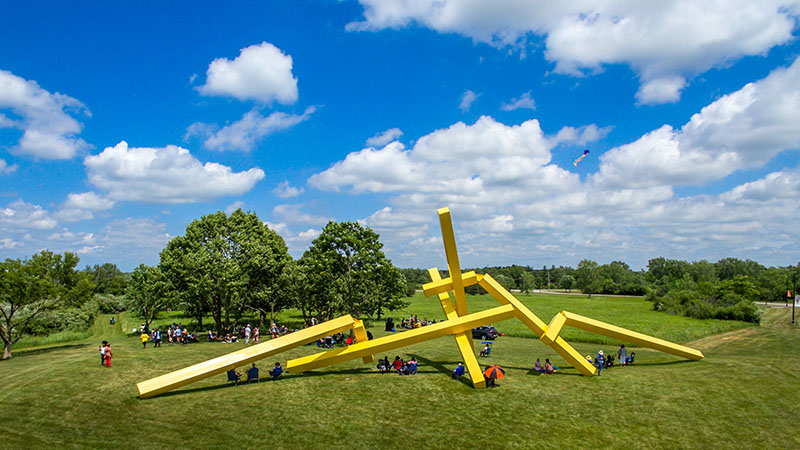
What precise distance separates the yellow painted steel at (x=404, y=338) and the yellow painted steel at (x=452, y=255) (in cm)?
133

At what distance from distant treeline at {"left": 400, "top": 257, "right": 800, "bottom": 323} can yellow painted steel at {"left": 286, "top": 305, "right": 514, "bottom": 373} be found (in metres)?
36.7

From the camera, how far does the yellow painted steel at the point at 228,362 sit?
55.5 ft

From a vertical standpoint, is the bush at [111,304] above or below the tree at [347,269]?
A: below

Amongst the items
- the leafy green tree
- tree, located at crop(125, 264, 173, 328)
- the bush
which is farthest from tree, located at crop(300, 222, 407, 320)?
the leafy green tree

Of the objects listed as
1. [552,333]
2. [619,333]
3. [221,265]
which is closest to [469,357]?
[552,333]

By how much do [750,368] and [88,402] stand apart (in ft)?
105

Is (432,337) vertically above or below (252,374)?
above

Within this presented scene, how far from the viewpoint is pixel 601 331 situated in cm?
2256

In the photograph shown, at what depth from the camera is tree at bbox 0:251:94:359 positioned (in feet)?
88.8

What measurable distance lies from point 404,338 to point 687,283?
90.3m

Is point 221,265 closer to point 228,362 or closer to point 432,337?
point 228,362

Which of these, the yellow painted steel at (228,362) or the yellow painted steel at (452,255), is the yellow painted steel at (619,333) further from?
the yellow painted steel at (228,362)

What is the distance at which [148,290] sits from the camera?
3812 cm

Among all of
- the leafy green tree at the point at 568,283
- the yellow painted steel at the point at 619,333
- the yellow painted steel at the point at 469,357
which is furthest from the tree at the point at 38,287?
the leafy green tree at the point at 568,283
